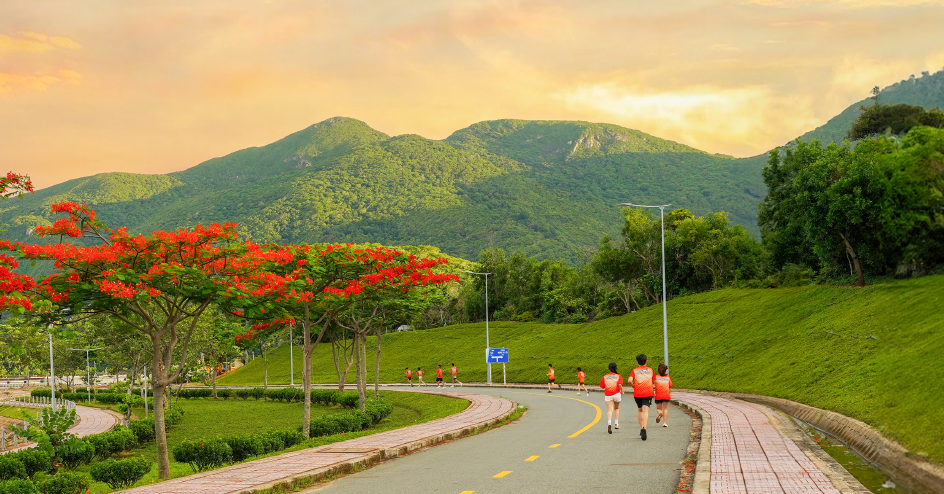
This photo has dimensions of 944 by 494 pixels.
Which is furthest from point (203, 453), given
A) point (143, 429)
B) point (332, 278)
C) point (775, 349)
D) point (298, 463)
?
point (775, 349)

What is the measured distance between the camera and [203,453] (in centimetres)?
1514

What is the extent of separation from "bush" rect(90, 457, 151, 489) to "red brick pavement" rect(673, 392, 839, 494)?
1172 cm

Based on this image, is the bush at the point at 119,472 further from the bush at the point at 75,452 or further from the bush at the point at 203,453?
the bush at the point at 75,452

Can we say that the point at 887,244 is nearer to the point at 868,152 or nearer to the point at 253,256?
the point at 868,152

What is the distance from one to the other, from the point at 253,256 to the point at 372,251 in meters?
7.16

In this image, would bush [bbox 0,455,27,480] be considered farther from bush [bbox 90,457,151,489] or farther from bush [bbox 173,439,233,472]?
bush [bbox 173,439,233,472]

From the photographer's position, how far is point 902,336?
78.2 ft

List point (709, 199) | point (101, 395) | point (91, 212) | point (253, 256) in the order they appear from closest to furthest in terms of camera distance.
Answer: point (91, 212) < point (253, 256) < point (101, 395) < point (709, 199)

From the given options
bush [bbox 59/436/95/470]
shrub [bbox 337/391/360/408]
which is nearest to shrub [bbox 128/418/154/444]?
bush [bbox 59/436/95/470]

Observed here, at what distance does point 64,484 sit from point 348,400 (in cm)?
2581

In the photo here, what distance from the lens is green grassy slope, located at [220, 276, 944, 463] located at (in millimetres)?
16000

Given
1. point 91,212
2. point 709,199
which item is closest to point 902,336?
point 91,212

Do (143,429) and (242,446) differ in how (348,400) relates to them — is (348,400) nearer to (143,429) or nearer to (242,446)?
(143,429)

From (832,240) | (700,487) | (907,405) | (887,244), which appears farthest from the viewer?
(832,240)
